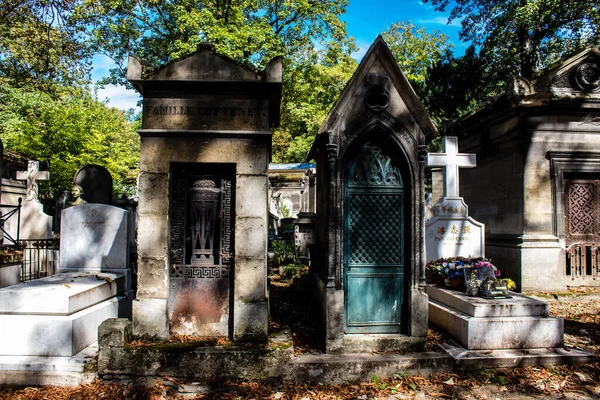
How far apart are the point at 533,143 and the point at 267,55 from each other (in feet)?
41.8

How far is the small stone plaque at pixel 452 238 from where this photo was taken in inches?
292

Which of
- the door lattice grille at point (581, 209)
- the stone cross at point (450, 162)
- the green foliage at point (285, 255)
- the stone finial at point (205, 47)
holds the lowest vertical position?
the green foliage at point (285, 255)

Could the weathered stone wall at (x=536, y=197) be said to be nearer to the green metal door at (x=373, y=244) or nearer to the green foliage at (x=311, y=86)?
the green metal door at (x=373, y=244)

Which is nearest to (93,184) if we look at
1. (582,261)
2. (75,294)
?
(75,294)

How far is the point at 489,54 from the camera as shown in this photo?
18.3 metres

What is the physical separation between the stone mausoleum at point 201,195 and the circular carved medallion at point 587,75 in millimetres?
7968

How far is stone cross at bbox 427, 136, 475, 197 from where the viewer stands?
306 inches

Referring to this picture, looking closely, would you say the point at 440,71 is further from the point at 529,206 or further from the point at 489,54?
the point at 529,206

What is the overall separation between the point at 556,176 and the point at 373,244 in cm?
638

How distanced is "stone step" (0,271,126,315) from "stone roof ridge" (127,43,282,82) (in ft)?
9.31

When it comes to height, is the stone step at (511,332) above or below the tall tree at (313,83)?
below

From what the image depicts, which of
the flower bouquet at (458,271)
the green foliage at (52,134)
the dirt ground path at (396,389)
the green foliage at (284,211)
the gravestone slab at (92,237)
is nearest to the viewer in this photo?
the dirt ground path at (396,389)

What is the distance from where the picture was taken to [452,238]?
24.4 ft

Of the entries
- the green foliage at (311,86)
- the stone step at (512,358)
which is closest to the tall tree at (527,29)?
the green foliage at (311,86)
